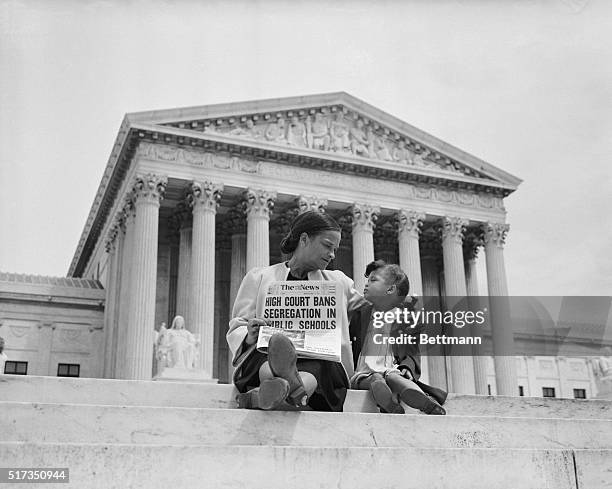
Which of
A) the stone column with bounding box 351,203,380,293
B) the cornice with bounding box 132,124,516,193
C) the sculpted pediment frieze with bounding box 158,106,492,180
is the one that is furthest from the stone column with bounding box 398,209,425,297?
the sculpted pediment frieze with bounding box 158,106,492,180

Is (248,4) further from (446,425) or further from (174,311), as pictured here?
(174,311)

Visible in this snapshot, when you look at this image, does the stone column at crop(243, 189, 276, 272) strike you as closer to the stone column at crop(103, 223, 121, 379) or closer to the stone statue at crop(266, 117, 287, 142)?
the stone statue at crop(266, 117, 287, 142)

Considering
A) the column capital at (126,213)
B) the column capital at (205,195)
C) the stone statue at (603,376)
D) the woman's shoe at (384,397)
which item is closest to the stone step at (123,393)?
the woman's shoe at (384,397)

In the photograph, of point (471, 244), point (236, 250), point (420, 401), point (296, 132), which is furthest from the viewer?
point (471, 244)

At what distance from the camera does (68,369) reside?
40625 millimetres

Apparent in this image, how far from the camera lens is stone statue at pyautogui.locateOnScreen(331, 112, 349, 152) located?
39.2m

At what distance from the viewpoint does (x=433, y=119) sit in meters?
36.1

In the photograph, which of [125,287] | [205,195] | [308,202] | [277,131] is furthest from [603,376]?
[125,287]

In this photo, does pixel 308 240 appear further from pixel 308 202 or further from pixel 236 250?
pixel 236 250

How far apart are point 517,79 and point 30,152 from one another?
1339 centimetres

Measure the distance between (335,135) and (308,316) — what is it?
3386 centimetres

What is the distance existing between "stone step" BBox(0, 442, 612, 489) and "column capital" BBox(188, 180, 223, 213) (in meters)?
30.2

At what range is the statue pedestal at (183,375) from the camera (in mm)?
28734

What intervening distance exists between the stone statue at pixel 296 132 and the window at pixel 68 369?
17174 mm
